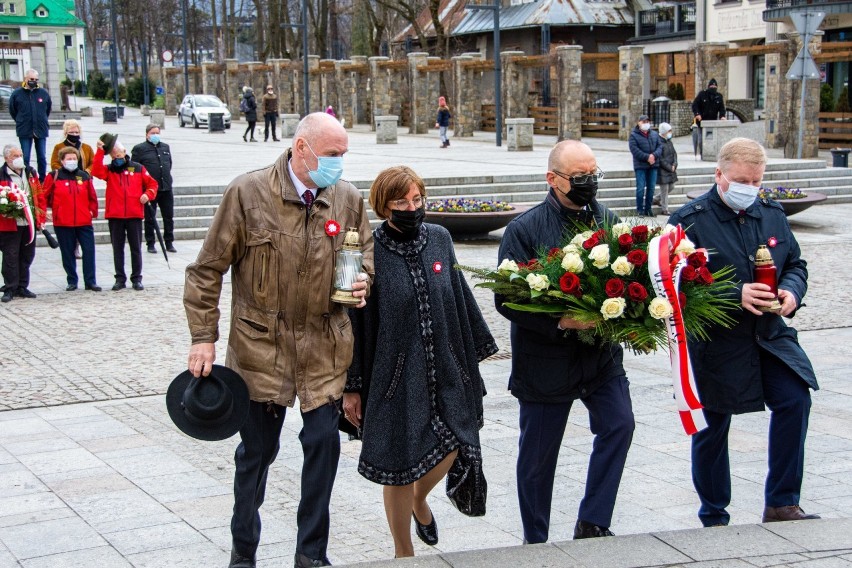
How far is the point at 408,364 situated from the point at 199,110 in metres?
47.5

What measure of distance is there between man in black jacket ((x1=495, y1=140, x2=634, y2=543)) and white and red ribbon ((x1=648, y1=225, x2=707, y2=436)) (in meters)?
0.25

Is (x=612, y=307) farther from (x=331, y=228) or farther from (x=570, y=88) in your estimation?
(x=570, y=88)

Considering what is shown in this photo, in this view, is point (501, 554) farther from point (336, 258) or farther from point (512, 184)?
point (512, 184)

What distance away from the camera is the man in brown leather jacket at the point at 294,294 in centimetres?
455

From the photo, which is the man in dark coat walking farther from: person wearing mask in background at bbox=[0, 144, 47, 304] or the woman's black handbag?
person wearing mask in background at bbox=[0, 144, 47, 304]

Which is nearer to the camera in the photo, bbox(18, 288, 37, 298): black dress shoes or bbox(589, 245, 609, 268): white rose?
bbox(589, 245, 609, 268): white rose

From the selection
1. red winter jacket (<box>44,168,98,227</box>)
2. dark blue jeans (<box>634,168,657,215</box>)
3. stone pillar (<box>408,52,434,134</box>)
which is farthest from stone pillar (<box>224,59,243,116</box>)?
red winter jacket (<box>44,168,98,227</box>)

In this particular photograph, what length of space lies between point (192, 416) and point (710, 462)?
→ 2.28m

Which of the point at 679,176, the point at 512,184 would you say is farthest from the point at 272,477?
the point at 679,176

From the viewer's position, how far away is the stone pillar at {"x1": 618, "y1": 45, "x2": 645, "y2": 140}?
37500mm

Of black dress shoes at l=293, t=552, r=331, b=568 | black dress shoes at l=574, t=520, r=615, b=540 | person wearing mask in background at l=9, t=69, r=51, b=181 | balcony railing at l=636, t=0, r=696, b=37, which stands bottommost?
black dress shoes at l=293, t=552, r=331, b=568

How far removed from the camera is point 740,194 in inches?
200

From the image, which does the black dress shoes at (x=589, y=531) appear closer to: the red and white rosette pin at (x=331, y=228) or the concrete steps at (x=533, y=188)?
the red and white rosette pin at (x=331, y=228)

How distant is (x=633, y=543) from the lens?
4402 mm
